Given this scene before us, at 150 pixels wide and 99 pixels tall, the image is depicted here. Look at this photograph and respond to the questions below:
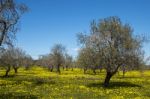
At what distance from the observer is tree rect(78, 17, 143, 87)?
5622 cm

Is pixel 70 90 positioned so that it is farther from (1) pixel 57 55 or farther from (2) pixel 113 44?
(1) pixel 57 55

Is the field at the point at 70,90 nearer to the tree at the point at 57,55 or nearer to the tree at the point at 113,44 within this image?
the tree at the point at 113,44

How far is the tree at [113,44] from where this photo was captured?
56219 millimetres

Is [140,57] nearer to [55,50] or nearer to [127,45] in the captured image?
[127,45]

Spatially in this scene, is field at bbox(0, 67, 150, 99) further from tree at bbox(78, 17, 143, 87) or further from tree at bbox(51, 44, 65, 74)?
tree at bbox(51, 44, 65, 74)

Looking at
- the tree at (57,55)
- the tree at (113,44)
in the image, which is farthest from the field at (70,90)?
the tree at (57,55)

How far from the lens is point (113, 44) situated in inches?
2244

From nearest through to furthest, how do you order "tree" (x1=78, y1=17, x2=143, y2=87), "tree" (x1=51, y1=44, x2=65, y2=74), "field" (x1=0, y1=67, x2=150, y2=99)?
"field" (x1=0, y1=67, x2=150, y2=99)
"tree" (x1=78, y1=17, x2=143, y2=87)
"tree" (x1=51, y1=44, x2=65, y2=74)

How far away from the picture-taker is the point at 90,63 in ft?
187

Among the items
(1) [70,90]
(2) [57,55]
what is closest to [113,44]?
(1) [70,90]

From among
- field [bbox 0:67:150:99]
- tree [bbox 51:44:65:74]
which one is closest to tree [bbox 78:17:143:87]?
field [bbox 0:67:150:99]

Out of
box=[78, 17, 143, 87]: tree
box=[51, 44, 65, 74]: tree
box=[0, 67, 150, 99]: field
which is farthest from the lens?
box=[51, 44, 65, 74]: tree

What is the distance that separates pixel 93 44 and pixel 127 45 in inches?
216

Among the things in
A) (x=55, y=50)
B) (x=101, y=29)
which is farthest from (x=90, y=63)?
(x=55, y=50)
